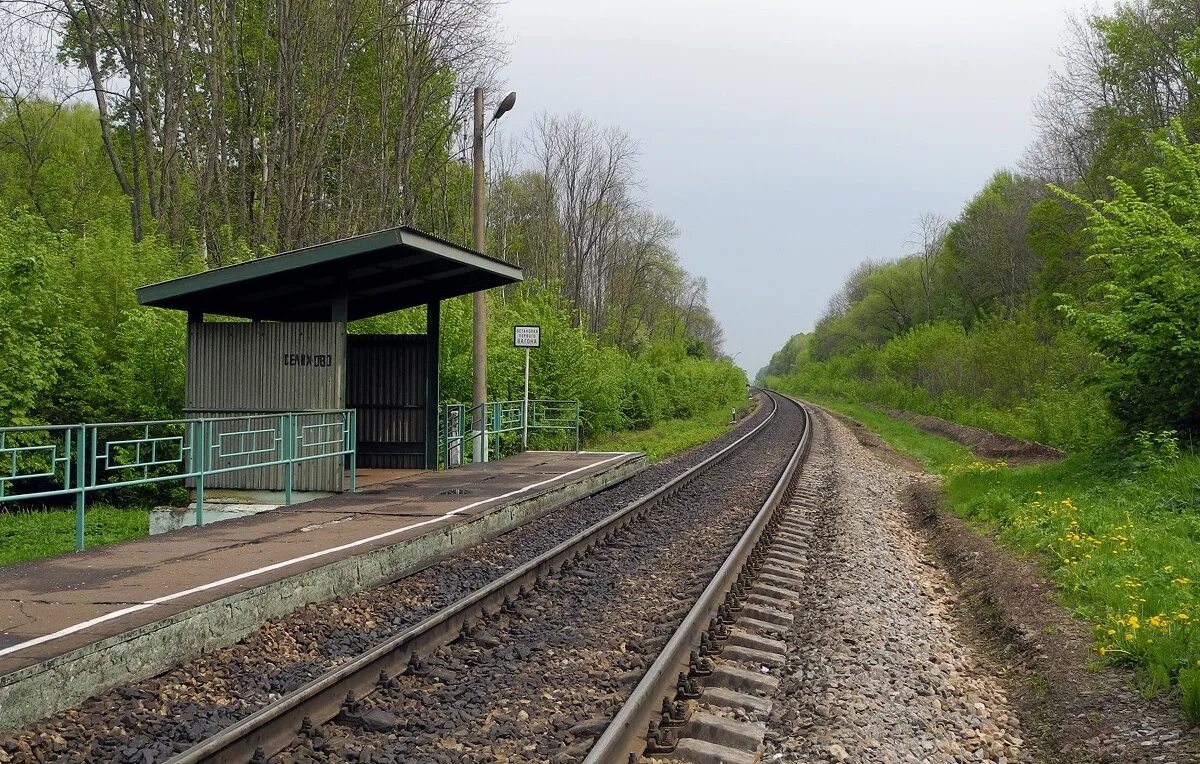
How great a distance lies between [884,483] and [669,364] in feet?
90.1

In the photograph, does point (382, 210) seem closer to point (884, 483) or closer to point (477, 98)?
point (477, 98)

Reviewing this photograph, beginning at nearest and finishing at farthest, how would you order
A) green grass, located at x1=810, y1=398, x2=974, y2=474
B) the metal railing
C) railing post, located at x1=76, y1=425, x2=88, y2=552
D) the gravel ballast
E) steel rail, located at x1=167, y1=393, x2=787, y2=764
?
steel rail, located at x1=167, y1=393, x2=787, y2=764 → the gravel ballast → railing post, located at x1=76, y1=425, x2=88, y2=552 → the metal railing → green grass, located at x1=810, y1=398, x2=974, y2=474

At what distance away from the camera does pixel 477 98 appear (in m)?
18.9

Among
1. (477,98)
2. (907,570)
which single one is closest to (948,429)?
(477,98)

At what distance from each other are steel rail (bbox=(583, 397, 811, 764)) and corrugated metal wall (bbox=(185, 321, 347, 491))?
608 centimetres

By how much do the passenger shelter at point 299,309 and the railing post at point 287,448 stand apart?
0.63 metres

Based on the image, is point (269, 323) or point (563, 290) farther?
point (563, 290)

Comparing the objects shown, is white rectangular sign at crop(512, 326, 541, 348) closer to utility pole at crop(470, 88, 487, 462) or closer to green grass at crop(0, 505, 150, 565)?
utility pole at crop(470, 88, 487, 462)

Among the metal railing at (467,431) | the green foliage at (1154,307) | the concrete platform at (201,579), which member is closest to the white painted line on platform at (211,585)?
the concrete platform at (201,579)

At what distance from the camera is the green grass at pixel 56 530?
12703mm

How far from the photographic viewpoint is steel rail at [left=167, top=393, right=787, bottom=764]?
4660 millimetres

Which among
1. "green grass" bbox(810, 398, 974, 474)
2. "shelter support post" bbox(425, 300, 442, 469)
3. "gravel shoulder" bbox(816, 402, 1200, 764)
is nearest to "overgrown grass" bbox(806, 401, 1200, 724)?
"gravel shoulder" bbox(816, 402, 1200, 764)

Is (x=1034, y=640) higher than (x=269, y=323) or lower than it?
lower

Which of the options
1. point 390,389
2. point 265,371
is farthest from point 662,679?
point 390,389
